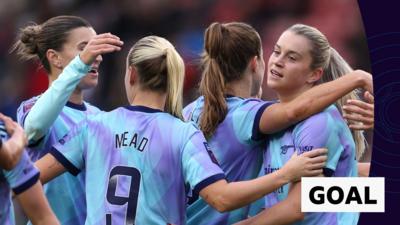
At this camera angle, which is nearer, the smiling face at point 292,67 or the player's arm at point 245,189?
the player's arm at point 245,189

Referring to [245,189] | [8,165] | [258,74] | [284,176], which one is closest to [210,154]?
[245,189]

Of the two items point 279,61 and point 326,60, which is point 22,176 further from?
point 326,60

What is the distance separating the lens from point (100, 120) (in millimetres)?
5957

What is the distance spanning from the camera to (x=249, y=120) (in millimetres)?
6188

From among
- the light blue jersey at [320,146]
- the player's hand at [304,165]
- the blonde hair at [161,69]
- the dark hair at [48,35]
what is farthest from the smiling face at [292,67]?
the dark hair at [48,35]

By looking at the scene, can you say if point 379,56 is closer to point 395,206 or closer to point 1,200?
point 395,206

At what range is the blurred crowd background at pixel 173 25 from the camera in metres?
13.0

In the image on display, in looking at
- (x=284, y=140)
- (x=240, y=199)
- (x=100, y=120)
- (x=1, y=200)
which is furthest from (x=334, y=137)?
(x=1, y=200)

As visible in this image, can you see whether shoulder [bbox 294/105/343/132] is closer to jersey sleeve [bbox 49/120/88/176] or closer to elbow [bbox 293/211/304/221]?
elbow [bbox 293/211/304/221]

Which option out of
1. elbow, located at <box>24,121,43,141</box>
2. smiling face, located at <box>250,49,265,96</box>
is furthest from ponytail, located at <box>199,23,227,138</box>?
elbow, located at <box>24,121,43,141</box>

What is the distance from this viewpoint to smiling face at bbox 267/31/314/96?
20.2ft

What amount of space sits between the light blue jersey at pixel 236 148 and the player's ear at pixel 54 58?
1.16m

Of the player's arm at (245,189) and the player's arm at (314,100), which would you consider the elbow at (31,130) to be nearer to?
the player's arm at (245,189)

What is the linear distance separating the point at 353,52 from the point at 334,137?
709 cm
